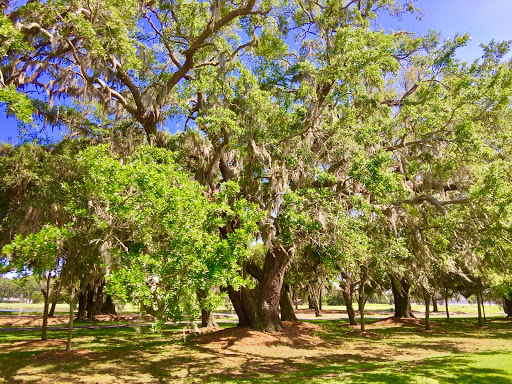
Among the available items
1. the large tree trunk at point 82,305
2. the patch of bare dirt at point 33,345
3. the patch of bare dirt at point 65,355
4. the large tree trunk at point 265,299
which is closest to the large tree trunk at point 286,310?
the large tree trunk at point 265,299

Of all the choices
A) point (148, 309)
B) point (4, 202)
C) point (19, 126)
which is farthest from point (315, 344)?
point (4, 202)

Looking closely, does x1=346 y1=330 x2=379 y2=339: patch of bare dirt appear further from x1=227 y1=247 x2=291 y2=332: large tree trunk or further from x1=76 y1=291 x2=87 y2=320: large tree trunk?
x1=76 y1=291 x2=87 y2=320: large tree trunk

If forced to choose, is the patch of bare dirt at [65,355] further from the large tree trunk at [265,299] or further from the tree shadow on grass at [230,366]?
the large tree trunk at [265,299]

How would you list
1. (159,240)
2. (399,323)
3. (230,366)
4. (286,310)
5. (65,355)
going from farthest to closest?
(399,323) → (286,310) → (65,355) → (230,366) → (159,240)

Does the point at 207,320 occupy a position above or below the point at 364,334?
above

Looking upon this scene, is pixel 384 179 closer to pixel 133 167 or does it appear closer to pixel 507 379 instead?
pixel 507 379

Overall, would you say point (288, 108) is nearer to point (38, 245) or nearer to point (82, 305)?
point (38, 245)

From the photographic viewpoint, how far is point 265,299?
1594 centimetres

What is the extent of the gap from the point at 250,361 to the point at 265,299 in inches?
180

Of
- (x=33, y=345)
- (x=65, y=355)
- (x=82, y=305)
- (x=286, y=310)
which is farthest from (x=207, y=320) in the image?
(x=82, y=305)

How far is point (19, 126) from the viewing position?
14.1 meters

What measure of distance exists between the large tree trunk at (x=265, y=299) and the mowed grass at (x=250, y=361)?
1.60 metres

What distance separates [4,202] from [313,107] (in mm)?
16380

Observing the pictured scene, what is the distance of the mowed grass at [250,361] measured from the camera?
8.86m
